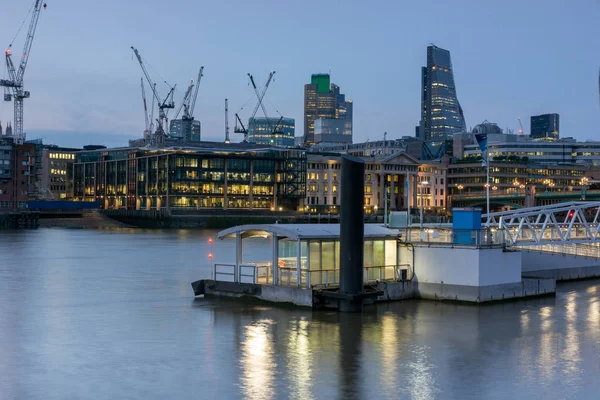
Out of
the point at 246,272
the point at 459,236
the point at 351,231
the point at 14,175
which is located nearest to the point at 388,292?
the point at 459,236

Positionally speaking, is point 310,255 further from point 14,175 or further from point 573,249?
point 14,175

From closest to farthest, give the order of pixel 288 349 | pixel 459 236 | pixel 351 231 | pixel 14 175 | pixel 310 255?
pixel 288 349 < pixel 351 231 < pixel 310 255 < pixel 459 236 < pixel 14 175

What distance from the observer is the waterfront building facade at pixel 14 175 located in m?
162

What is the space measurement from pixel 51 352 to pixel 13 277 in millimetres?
30406

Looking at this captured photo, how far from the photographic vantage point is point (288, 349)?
25922 millimetres

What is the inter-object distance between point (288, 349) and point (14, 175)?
149 metres

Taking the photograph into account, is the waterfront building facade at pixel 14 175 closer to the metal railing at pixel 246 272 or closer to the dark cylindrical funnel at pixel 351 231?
the metal railing at pixel 246 272

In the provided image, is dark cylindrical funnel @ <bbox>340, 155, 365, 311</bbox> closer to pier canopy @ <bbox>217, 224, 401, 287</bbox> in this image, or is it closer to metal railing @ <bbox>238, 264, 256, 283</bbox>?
pier canopy @ <bbox>217, 224, 401, 287</bbox>

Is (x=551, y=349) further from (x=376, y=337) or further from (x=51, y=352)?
(x=51, y=352)

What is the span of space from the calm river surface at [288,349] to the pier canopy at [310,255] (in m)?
1.67

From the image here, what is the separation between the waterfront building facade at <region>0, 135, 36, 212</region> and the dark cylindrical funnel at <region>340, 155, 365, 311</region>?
140226 mm

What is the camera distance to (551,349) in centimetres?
2681

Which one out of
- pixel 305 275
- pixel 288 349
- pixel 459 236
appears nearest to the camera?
pixel 288 349

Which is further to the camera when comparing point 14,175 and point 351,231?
point 14,175
